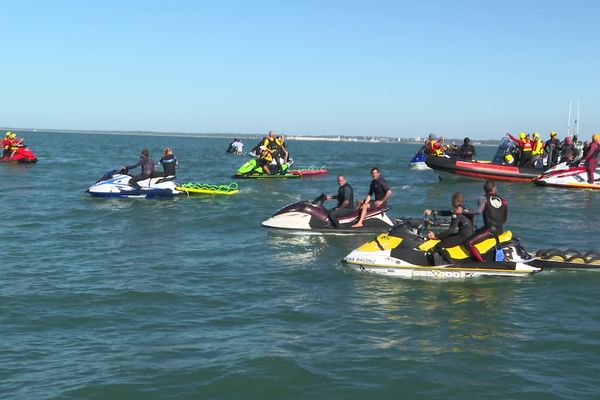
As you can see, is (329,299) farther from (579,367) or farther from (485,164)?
(485,164)

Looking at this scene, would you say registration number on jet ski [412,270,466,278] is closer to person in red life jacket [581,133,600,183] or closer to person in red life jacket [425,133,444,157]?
person in red life jacket [581,133,600,183]

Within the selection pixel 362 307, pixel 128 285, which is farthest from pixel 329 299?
pixel 128 285

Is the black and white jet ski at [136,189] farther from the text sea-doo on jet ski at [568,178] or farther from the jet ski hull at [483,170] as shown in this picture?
the text sea-doo on jet ski at [568,178]

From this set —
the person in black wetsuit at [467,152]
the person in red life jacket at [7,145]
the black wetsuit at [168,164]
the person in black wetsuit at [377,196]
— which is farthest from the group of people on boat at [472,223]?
the person in red life jacket at [7,145]

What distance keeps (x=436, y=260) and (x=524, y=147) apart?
61.7 ft

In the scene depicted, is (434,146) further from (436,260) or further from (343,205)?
(436,260)

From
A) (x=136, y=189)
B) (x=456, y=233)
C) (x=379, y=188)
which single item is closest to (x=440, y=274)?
(x=456, y=233)

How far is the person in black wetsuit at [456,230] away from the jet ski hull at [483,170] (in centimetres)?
1796

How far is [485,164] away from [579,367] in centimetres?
2199

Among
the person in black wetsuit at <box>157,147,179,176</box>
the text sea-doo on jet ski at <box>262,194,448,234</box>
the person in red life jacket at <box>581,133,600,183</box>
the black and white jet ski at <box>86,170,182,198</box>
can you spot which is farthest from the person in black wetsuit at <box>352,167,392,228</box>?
the person in red life jacket at <box>581,133,600,183</box>

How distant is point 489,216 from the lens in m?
10.8

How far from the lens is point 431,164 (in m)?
29.4

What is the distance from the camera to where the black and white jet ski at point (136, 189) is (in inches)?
842

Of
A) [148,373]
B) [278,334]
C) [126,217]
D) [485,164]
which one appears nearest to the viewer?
[148,373]
